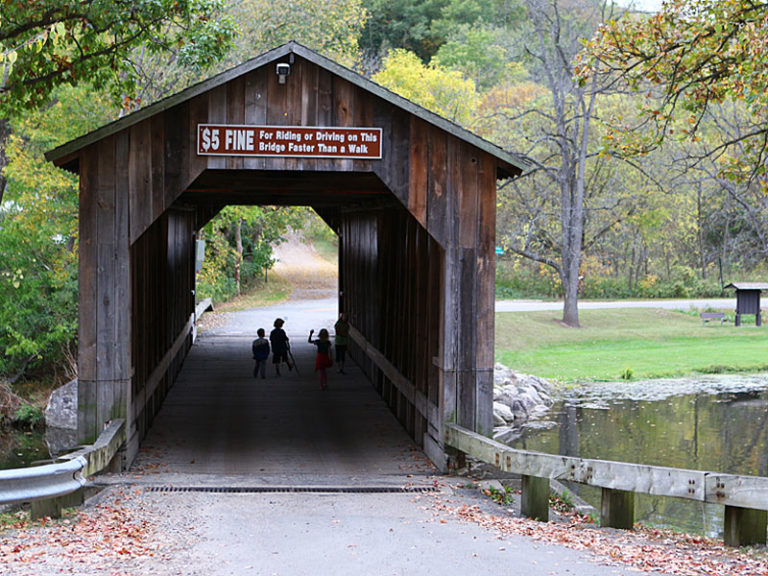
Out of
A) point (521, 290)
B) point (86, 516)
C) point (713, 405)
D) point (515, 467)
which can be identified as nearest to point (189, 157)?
point (86, 516)

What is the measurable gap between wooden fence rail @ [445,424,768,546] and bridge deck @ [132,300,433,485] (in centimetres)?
232

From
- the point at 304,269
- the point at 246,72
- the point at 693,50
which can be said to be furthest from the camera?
the point at 304,269

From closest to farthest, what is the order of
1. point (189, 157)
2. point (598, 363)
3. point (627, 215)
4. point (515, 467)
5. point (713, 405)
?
point (515, 467), point (189, 157), point (713, 405), point (598, 363), point (627, 215)

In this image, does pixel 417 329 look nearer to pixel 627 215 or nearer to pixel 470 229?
pixel 470 229

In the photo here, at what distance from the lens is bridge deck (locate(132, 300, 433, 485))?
1123 centimetres

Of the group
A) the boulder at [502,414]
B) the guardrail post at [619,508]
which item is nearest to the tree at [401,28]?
the boulder at [502,414]

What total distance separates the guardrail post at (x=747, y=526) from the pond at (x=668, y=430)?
362cm

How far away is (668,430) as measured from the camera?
57.9ft

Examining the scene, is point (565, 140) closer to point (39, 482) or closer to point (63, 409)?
point (63, 409)

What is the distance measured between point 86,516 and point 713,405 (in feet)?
52.8

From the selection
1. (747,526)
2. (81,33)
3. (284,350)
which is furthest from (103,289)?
(284,350)

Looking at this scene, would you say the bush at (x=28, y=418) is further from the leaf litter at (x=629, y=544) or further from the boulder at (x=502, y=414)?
the leaf litter at (x=629, y=544)

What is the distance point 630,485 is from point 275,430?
22.9 feet

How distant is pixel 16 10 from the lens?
13234 millimetres
